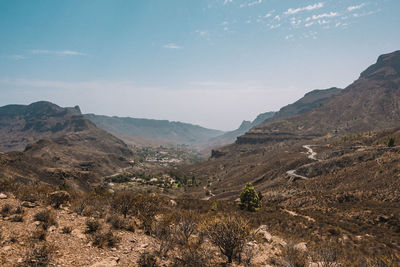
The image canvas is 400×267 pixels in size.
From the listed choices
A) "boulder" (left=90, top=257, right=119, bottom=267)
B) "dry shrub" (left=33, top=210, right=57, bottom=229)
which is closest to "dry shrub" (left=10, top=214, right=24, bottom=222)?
"dry shrub" (left=33, top=210, right=57, bottom=229)

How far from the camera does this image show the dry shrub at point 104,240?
9570 mm

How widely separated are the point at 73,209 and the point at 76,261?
658cm

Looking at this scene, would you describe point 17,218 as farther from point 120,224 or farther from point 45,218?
point 120,224

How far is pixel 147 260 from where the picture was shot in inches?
346

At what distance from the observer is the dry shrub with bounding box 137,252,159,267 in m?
8.55

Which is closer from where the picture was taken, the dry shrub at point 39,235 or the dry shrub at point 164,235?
the dry shrub at point 39,235

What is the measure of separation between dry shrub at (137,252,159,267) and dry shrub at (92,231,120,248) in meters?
1.79

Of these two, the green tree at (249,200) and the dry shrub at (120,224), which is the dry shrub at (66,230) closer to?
the dry shrub at (120,224)

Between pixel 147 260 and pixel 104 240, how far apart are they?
8.79 feet

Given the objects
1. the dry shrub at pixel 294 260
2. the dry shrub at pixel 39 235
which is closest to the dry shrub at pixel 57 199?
the dry shrub at pixel 39 235

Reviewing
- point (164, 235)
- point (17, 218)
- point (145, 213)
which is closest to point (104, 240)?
point (164, 235)

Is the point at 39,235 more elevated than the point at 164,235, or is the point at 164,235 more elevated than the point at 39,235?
the point at 39,235

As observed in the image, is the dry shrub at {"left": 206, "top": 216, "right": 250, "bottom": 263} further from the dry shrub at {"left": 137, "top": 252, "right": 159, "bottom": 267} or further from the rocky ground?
the dry shrub at {"left": 137, "top": 252, "right": 159, "bottom": 267}

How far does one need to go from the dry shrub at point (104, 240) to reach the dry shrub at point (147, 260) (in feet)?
5.88
